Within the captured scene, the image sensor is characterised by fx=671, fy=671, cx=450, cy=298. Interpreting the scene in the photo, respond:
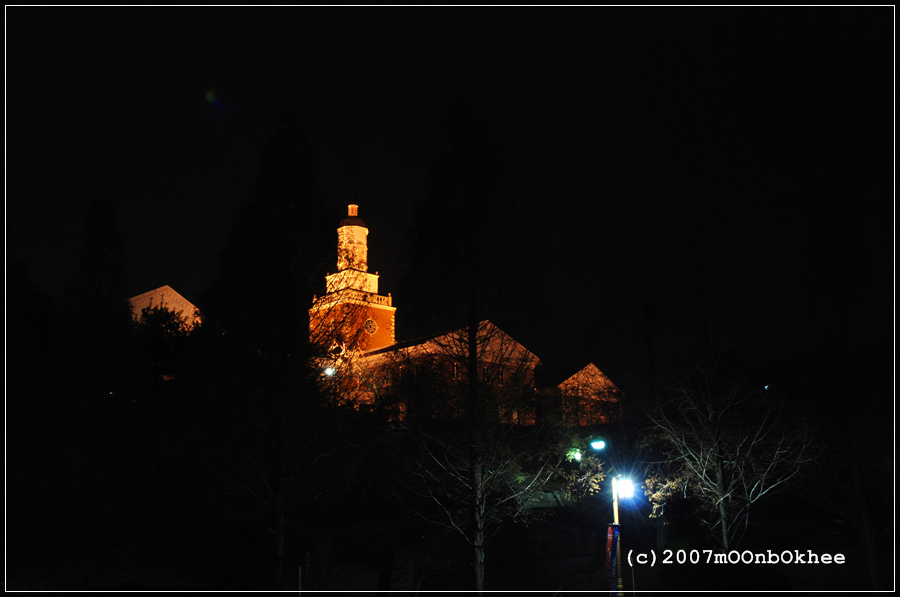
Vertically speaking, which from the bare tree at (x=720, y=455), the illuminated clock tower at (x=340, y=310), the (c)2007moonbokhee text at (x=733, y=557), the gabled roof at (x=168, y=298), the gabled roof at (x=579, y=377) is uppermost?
the gabled roof at (x=168, y=298)

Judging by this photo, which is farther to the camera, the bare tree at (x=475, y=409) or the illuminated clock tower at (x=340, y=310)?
the illuminated clock tower at (x=340, y=310)

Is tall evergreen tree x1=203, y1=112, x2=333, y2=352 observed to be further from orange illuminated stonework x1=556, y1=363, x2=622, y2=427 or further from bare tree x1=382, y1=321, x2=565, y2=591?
orange illuminated stonework x1=556, y1=363, x2=622, y2=427

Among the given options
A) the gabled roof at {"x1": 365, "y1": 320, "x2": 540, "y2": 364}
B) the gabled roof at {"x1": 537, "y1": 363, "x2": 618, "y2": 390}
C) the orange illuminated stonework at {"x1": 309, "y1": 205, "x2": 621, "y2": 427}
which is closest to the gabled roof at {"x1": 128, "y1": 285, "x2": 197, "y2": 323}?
the orange illuminated stonework at {"x1": 309, "y1": 205, "x2": 621, "y2": 427}

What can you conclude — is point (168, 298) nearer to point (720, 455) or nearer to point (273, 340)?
point (273, 340)

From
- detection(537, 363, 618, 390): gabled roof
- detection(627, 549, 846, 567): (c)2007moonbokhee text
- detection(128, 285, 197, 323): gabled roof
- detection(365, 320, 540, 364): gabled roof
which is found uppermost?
detection(128, 285, 197, 323): gabled roof

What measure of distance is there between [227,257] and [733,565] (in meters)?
14.2

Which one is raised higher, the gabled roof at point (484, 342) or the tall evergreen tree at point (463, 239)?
the tall evergreen tree at point (463, 239)

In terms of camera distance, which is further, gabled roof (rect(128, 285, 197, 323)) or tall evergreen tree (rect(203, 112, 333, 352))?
gabled roof (rect(128, 285, 197, 323))

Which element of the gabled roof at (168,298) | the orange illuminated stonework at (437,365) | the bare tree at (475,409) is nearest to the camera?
the bare tree at (475,409)

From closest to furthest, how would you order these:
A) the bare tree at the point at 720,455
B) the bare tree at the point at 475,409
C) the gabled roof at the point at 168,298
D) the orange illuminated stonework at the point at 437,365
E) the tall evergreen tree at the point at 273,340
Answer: the bare tree at the point at 475,409, the orange illuminated stonework at the point at 437,365, the bare tree at the point at 720,455, the tall evergreen tree at the point at 273,340, the gabled roof at the point at 168,298

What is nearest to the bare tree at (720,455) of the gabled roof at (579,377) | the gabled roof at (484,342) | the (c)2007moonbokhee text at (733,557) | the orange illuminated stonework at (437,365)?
the (c)2007moonbokhee text at (733,557)

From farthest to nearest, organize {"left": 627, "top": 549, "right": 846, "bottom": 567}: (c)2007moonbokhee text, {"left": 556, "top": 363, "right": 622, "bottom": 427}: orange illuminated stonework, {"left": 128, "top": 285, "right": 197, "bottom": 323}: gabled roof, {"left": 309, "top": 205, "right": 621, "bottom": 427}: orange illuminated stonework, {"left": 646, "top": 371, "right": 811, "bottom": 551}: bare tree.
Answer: {"left": 128, "top": 285, "right": 197, "bottom": 323}: gabled roof
{"left": 556, "top": 363, "right": 622, "bottom": 427}: orange illuminated stonework
{"left": 646, "top": 371, "right": 811, "bottom": 551}: bare tree
{"left": 627, "top": 549, "right": 846, "bottom": 567}: (c)2007moonbokhee text
{"left": 309, "top": 205, "right": 621, "bottom": 427}: orange illuminated stonework

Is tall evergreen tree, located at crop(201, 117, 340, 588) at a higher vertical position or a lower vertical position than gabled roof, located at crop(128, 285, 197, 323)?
lower

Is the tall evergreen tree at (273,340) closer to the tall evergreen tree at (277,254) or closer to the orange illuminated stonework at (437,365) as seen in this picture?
the tall evergreen tree at (277,254)
